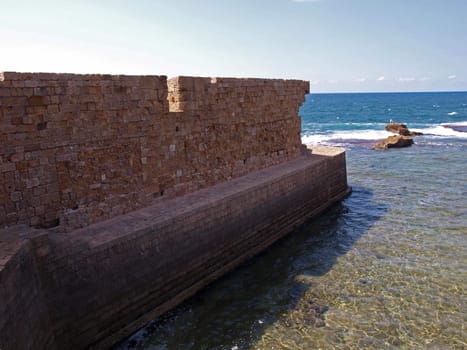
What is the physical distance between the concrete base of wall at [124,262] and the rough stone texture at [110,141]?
1.47 feet

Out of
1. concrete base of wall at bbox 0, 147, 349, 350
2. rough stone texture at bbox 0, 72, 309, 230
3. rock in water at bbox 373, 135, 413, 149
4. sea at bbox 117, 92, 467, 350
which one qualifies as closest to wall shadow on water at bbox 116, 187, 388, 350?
sea at bbox 117, 92, 467, 350

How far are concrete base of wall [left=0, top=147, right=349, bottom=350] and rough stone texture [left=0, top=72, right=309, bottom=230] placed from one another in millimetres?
449

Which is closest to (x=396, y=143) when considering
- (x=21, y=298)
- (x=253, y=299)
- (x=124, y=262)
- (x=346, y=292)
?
(x=346, y=292)

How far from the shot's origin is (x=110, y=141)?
7988mm

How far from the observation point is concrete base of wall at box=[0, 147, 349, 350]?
5.52 meters

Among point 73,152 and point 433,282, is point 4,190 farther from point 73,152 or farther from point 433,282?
point 433,282

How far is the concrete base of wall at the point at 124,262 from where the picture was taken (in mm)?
5516

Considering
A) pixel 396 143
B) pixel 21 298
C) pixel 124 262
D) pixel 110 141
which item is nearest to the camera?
pixel 21 298

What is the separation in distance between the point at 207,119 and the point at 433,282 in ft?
22.4

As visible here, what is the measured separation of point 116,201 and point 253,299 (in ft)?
11.9

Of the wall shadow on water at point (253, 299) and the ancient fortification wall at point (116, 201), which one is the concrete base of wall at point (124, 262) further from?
the wall shadow on water at point (253, 299)

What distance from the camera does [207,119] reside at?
10.5 meters

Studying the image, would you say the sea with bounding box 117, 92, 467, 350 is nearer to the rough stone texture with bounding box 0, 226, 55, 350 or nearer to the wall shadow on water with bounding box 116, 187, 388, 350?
the wall shadow on water with bounding box 116, 187, 388, 350

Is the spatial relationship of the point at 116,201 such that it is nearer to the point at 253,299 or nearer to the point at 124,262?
the point at 124,262
